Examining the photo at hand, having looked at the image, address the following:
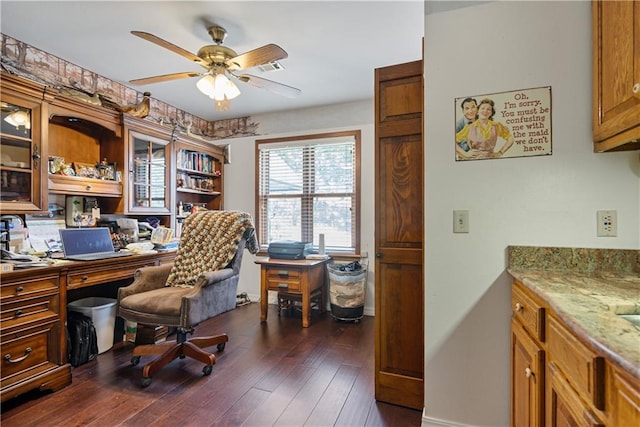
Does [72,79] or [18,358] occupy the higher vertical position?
[72,79]

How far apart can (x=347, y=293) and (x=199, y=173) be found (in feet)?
7.85

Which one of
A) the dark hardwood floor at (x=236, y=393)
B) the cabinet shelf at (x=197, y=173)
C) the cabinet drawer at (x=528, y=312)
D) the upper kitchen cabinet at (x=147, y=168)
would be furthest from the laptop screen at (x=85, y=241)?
the cabinet drawer at (x=528, y=312)

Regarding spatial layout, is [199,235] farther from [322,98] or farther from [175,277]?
[322,98]

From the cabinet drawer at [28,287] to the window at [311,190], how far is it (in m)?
2.38

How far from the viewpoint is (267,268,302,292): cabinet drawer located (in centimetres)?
334

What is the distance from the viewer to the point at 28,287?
1.95 metres

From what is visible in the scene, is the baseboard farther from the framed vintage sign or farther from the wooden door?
the framed vintage sign

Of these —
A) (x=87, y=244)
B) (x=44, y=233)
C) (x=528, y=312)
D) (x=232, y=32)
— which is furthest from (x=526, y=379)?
(x=44, y=233)

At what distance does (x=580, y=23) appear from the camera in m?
1.43

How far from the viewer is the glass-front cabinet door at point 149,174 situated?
119 inches

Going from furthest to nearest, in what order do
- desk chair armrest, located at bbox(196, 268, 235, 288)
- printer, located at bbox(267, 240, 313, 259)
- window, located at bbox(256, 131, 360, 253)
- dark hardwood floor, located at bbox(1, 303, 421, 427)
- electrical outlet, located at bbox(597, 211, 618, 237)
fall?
1. window, located at bbox(256, 131, 360, 253)
2. printer, located at bbox(267, 240, 313, 259)
3. desk chair armrest, located at bbox(196, 268, 235, 288)
4. dark hardwood floor, located at bbox(1, 303, 421, 427)
5. electrical outlet, located at bbox(597, 211, 618, 237)

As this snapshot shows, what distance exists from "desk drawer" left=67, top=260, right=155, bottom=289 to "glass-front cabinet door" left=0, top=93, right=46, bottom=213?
0.53 metres

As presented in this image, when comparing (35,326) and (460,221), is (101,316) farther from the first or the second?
(460,221)

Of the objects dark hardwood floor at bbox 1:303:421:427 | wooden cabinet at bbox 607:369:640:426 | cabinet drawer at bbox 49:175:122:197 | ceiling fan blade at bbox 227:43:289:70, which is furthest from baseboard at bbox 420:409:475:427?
cabinet drawer at bbox 49:175:122:197
